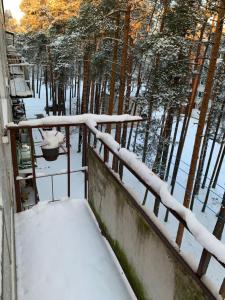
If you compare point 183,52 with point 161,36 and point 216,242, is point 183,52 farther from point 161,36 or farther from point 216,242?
point 216,242

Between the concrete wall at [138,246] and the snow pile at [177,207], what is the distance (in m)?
0.30

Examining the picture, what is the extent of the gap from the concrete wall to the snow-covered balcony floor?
172 mm

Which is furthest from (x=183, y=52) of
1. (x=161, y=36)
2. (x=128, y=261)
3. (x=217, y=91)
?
(x=128, y=261)

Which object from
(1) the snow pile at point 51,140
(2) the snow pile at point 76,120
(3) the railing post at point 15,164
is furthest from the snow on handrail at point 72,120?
(1) the snow pile at point 51,140

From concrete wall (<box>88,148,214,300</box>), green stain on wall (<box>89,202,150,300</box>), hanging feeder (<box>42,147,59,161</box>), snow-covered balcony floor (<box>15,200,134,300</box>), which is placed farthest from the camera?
hanging feeder (<box>42,147,59,161</box>)

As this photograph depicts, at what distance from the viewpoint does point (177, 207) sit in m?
1.75

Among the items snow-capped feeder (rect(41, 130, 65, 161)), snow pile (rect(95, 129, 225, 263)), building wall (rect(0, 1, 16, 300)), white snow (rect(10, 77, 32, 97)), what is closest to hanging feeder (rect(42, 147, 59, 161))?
snow-capped feeder (rect(41, 130, 65, 161))

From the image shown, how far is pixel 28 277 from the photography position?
9.52 ft

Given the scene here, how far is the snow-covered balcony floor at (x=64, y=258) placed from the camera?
110 inches

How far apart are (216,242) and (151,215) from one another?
2.48 feet

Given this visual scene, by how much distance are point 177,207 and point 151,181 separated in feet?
1.29

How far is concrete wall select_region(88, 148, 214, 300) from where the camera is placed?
1.87 m

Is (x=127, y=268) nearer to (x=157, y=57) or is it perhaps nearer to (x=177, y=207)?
(x=177, y=207)

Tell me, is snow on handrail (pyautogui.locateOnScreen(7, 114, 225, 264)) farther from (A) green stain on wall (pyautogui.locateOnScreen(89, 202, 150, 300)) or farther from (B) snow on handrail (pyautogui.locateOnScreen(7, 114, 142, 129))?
(A) green stain on wall (pyautogui.locateOnScreen(89, 202, 150, 300))
